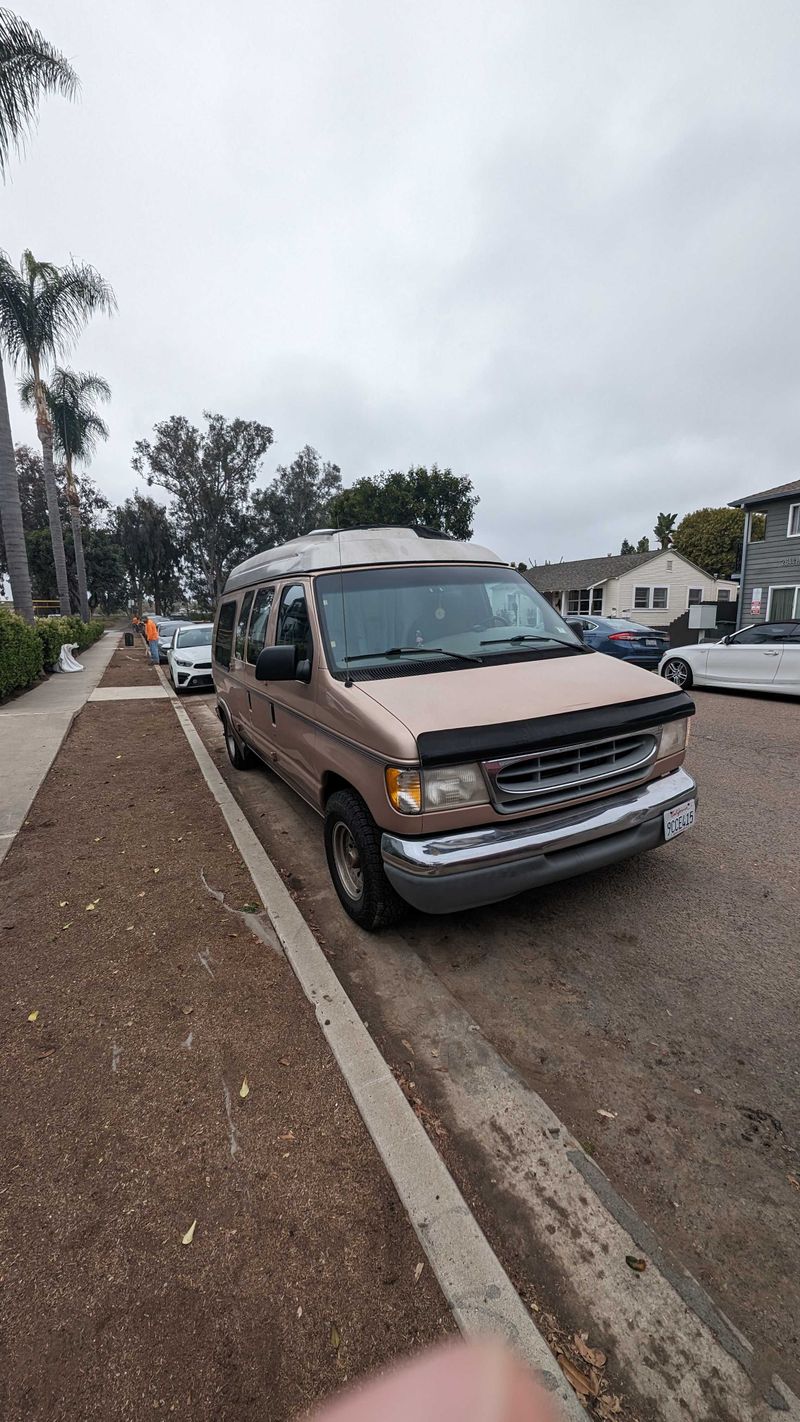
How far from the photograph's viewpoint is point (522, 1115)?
2.14 metres

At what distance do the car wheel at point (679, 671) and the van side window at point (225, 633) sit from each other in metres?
8.44

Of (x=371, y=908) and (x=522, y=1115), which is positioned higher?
(x=371, y=908)

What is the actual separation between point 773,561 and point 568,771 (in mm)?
20314

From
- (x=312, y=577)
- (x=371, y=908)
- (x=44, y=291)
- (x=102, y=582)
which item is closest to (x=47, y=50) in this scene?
(x=44, y=291)

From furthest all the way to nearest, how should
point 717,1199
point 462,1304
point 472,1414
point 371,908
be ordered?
1. point 371,908
2. point 717,1199
3. point 462,1304
4. point 472,1414

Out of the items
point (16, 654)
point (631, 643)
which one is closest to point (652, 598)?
point (631, 643)

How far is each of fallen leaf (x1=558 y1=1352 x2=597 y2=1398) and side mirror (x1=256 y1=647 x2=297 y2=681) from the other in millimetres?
2982

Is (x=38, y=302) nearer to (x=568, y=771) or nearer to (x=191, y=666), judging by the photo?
(x=191, y=666)

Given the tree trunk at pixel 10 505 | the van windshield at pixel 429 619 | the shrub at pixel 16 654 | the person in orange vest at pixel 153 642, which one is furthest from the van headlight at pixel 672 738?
the person in orange vest at pixel 153 642

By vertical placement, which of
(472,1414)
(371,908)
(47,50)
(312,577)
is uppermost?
(47,50)

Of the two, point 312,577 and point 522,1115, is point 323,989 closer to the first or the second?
point 522,1115

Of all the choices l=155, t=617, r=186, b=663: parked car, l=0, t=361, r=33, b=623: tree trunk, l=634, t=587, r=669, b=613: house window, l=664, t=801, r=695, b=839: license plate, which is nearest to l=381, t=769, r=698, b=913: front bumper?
l=664, t=801, r=695, b=839: license plate

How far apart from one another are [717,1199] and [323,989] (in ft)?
5.48

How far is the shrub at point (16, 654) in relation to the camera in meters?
10.9
